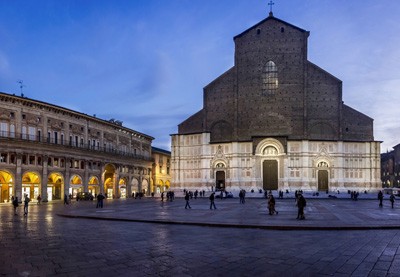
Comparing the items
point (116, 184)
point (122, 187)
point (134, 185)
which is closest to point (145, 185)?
point (134, 185)

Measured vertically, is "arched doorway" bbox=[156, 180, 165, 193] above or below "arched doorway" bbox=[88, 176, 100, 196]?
below

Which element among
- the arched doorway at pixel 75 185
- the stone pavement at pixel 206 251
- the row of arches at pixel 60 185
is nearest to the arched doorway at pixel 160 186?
the row of arches at pixel 60 185

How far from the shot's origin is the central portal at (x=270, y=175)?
58469mm

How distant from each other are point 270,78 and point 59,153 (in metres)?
34.2

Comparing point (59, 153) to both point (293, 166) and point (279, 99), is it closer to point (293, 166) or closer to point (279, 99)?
point (293, 166)

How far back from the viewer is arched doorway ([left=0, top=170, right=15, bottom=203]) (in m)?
40.6

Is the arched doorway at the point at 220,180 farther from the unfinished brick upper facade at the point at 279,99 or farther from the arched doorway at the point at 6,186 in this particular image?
the arched doorway at the point at 6,186

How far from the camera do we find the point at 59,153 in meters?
46.7

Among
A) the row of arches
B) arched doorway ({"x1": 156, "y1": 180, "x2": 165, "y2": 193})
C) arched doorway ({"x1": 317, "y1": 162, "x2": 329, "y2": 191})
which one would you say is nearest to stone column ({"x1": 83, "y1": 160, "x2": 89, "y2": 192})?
the row of arches

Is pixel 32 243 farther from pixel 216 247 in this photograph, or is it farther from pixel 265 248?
pixel 265 248

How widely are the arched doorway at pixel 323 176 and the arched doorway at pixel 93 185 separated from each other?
33.3 meters

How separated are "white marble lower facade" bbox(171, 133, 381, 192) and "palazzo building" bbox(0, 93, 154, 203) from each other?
553 inches

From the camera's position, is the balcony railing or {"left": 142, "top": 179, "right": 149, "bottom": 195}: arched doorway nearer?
the balcony railing

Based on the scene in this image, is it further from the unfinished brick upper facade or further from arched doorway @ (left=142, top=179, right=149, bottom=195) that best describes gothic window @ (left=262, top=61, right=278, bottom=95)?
arched doorway @ (left=142, top=179, right=149, bottom=195)
